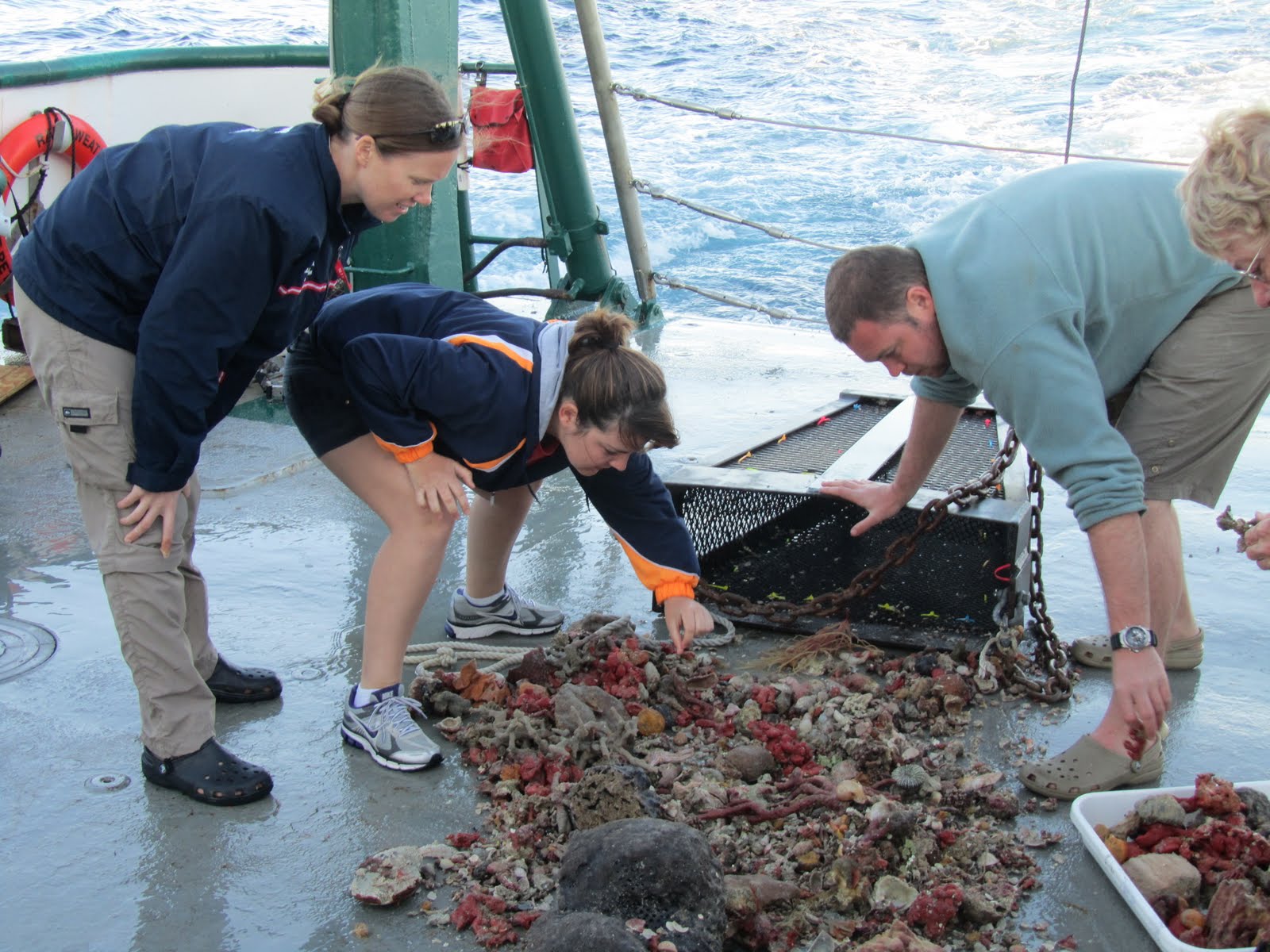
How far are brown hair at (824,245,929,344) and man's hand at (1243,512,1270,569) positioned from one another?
0.82 m

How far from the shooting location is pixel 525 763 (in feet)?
8.57

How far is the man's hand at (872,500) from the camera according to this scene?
3176 mm

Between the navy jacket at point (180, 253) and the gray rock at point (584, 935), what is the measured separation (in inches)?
46.8

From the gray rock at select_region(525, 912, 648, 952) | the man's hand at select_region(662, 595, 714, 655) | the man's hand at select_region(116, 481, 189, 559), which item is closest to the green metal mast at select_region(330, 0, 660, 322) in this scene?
the man's hand at select_region(116, 481, 189, 559)

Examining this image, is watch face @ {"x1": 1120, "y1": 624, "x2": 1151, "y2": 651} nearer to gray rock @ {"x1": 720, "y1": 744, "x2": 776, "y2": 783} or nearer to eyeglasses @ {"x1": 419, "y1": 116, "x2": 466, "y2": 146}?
gray rock @ {"x1": 720, "y1": 744, "x2": 776, "y2": 783}

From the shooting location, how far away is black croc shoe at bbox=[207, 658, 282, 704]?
292 cm

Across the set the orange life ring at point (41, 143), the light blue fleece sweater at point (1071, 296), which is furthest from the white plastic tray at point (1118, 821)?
the orange life ring at point (41, 143)

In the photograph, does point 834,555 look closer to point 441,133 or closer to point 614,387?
point 614,387

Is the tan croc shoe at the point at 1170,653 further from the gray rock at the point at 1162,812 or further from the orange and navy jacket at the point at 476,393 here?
the orange and navy jacket at the point at 476,393

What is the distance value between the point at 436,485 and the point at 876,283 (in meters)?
1.07

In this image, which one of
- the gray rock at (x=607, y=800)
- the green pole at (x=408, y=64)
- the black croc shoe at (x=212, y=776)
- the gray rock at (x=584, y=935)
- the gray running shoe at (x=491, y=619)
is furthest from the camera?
the green pole at (x=408, y=64)

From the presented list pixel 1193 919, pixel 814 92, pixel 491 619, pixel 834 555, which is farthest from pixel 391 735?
pixel 814 92

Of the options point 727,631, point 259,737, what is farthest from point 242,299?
point 727,631

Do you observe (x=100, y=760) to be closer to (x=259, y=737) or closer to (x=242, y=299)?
(x=259, y=737)
